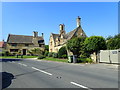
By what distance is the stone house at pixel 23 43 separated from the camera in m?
70.3

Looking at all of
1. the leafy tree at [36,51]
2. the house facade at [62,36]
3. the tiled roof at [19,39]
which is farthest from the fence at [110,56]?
the tiled roof at [19,39]

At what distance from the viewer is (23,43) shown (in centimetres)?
7225

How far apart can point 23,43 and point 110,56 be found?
55523mm

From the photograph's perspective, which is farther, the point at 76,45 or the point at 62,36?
the point at 62,36

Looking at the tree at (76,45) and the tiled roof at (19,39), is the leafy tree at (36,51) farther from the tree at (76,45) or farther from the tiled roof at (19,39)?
the tree at (76,45)

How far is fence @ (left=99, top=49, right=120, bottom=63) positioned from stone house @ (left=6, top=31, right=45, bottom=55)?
50.1 meters

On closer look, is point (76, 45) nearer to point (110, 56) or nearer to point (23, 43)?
point (110, 56)

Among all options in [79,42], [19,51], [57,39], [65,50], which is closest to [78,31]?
[57,39]

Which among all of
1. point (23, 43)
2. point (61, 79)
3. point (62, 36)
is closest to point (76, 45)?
point (62, 36)

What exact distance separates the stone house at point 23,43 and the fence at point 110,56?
50.1 m

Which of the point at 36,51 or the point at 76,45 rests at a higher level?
the point at 76,45

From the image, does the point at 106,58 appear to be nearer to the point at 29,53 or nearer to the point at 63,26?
the point at 63,26

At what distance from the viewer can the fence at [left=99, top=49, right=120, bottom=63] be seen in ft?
68.8

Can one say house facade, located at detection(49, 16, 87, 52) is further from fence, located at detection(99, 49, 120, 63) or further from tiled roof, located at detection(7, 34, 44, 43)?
fence, located at detection(99, 49, 120, 63)
